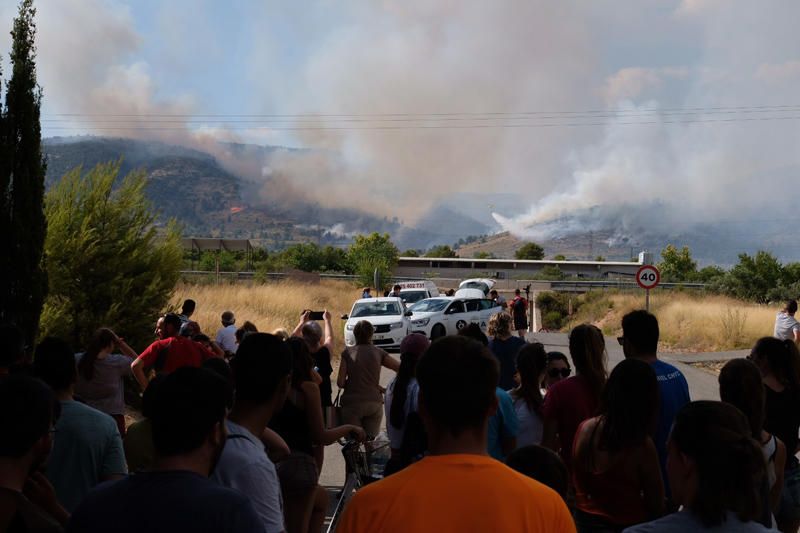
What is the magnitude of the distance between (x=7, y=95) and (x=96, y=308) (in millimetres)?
4148

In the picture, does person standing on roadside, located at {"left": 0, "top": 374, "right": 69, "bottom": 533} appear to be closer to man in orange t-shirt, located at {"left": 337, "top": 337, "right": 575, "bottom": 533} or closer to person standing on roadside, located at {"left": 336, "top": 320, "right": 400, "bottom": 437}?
man in orange t-shirt, located at {"left": 337, "top": 337, "right": 575, "bottom": 533}

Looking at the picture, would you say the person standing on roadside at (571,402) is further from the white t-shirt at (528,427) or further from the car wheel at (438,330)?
the car wheel at (438,330)

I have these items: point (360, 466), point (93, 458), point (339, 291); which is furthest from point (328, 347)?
point (339, 291)

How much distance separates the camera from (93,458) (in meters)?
3.84

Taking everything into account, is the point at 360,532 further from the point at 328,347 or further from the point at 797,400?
the point at 328,347

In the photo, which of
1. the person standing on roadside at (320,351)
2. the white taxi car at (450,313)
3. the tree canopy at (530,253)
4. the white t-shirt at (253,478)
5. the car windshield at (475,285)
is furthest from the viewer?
the tree canopy at (530,253)

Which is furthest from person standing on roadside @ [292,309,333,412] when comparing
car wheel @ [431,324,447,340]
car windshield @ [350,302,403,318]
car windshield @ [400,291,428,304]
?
car windshield @ [400,291,428,304]

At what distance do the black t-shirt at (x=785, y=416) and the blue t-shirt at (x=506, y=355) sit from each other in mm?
3340

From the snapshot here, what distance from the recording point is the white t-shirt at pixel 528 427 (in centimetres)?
502

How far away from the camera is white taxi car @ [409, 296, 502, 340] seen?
25.9 metres

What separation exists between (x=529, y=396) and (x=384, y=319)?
18782mm

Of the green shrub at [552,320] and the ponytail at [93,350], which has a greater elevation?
the ponytail at [93,350]

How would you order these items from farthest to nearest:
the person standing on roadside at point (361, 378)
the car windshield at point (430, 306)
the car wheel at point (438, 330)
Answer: the car windshield at point (430, 306), the car wheel at point (438, 330), the person standing on roadside at point (361, 378)

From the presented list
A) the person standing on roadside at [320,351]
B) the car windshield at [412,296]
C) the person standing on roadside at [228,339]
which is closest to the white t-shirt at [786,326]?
the person standing on roadside at [228,339]
